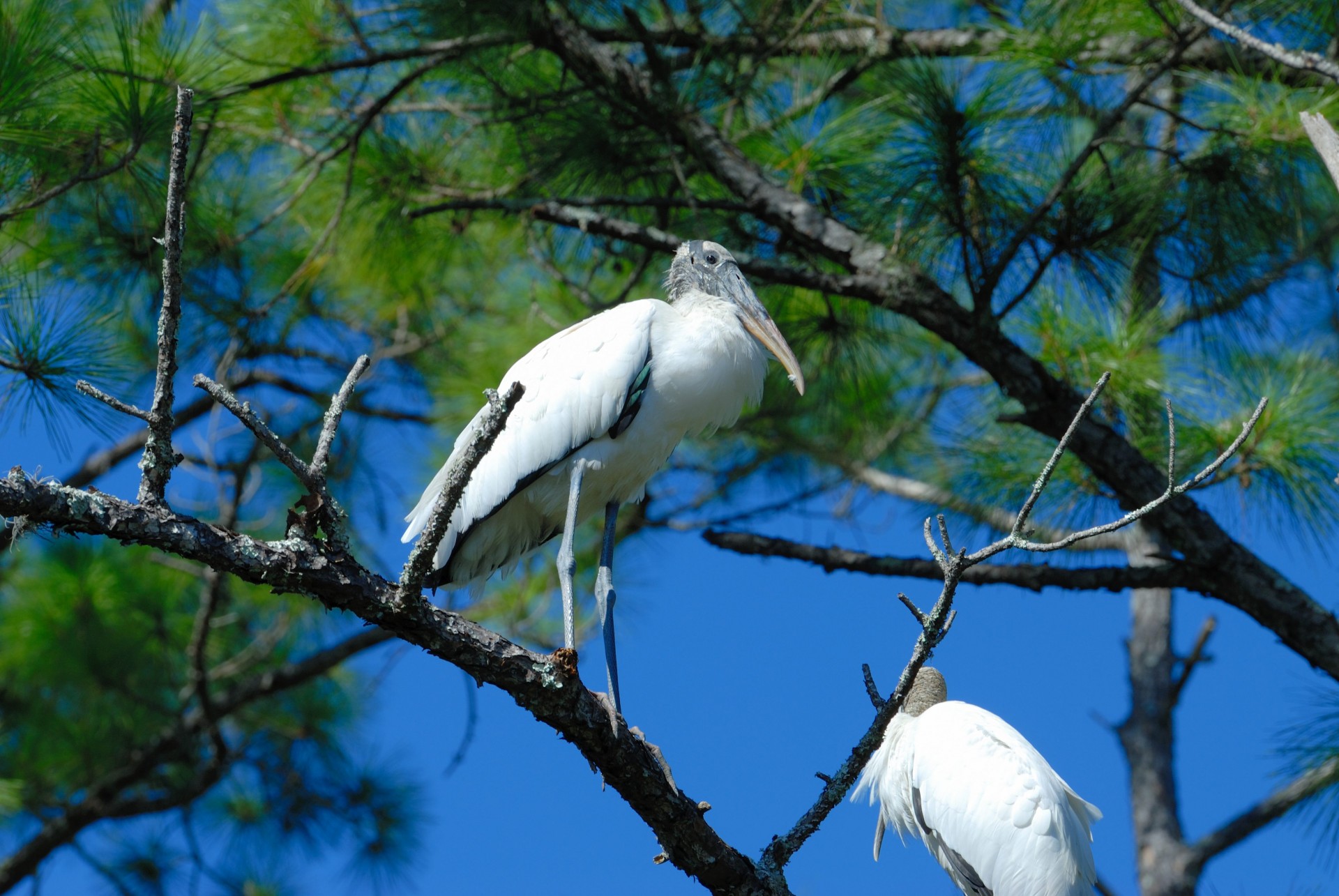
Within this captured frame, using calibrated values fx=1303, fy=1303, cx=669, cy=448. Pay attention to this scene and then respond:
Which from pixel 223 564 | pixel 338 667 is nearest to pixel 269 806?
pixel 338 667

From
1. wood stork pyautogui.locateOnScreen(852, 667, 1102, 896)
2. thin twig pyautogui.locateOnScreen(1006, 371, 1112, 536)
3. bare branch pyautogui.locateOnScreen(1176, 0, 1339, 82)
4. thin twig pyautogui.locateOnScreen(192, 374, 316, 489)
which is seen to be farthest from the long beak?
thin twig pyautogui.locateOnScreen(192, 374, 316, 489)

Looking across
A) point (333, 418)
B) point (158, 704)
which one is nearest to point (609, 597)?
point (333, 418)

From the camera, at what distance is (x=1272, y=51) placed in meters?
2.66

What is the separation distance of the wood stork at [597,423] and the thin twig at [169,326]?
902 mm

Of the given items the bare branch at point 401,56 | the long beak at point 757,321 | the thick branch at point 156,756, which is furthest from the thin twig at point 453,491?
the thick branch at point 156,756

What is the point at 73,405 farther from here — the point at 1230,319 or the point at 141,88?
the point at 1230,319

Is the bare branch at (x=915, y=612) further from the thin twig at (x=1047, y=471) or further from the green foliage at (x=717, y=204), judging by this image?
the green foliage at (x=717, y=204)

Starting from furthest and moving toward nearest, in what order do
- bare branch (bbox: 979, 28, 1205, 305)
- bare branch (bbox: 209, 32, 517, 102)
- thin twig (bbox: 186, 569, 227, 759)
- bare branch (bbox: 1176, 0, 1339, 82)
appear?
thin twig (bbox: 186, 569, 227, 759)
bare branch (bbox: 209, 32, 517, 102)
bare branch (bbox: 979, 28, 1205, 305)
bare branch (bbox: 1176, 0, 1339, 82)

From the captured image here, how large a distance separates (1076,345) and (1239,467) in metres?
0.55

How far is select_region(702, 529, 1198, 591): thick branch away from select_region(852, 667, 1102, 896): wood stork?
1.29 feet

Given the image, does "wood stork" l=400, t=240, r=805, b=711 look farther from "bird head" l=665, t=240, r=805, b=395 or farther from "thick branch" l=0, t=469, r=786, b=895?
"thick branch" l=0, t=469, r=786, b=895

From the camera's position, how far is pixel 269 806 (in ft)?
20.9

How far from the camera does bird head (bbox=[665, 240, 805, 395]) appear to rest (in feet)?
10.3

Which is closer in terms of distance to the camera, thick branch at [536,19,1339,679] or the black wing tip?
the black wing tip
